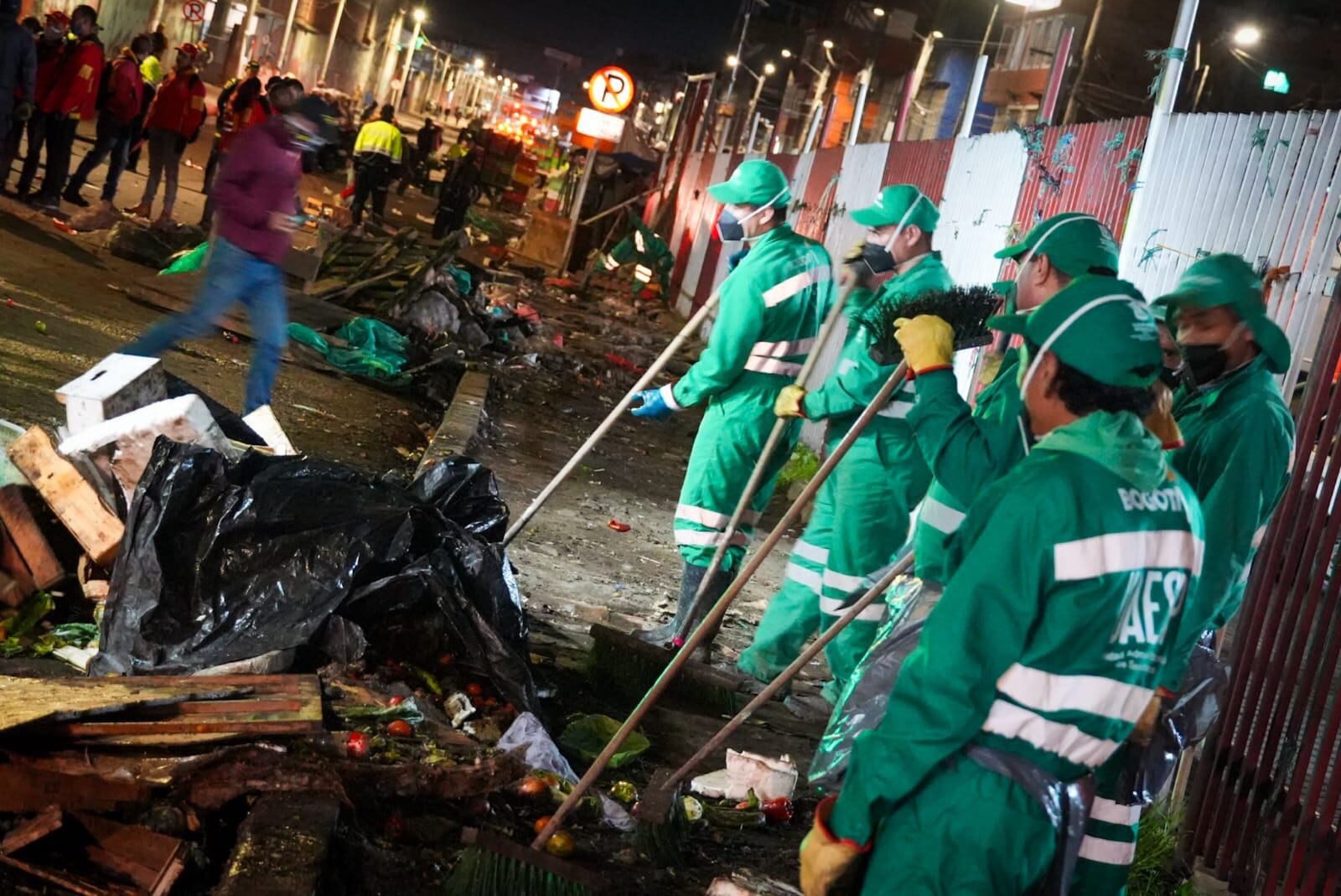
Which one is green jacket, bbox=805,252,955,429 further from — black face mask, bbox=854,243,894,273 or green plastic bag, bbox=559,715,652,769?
green plastic bag, bbox=559,715,652,769

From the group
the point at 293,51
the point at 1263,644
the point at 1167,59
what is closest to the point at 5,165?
the point at 1167,59

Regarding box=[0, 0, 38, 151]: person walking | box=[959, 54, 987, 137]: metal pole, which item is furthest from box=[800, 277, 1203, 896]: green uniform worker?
box=[0, 0, 38, 151]: person walking

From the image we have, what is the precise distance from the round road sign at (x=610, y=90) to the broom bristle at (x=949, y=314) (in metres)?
16.8

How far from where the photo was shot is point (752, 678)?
213 inches

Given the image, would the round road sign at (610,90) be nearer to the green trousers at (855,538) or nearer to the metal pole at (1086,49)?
the metal pole at (1086,49)

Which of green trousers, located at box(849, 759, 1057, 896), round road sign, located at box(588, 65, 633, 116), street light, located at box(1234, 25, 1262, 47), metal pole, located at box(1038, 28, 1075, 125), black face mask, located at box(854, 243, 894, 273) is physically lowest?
green trousers, located at box(849, 759, 1057, 896)

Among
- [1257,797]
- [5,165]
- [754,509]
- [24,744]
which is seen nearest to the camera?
[24,744]

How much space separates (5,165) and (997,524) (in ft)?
42.9

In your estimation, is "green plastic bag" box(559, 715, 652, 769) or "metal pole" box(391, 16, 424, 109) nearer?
"green plastic bag" box(559, 715, 652, 769)

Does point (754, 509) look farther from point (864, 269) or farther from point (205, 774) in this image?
point (205, 774)

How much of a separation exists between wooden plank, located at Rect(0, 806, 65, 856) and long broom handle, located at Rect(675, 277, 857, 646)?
2.87 m

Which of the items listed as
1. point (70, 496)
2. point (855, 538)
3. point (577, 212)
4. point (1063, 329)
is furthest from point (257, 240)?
point (577, 212)

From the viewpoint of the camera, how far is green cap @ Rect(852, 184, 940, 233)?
5398 mm

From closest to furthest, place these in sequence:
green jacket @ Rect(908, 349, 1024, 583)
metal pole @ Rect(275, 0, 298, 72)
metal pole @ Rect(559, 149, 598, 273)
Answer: green jacket @ Rect(908, 349, 1024, 583) < metal pole @ Rect(559, 149, 598, 273) < metal pole @ Rect(275, 0, 298, 72)
